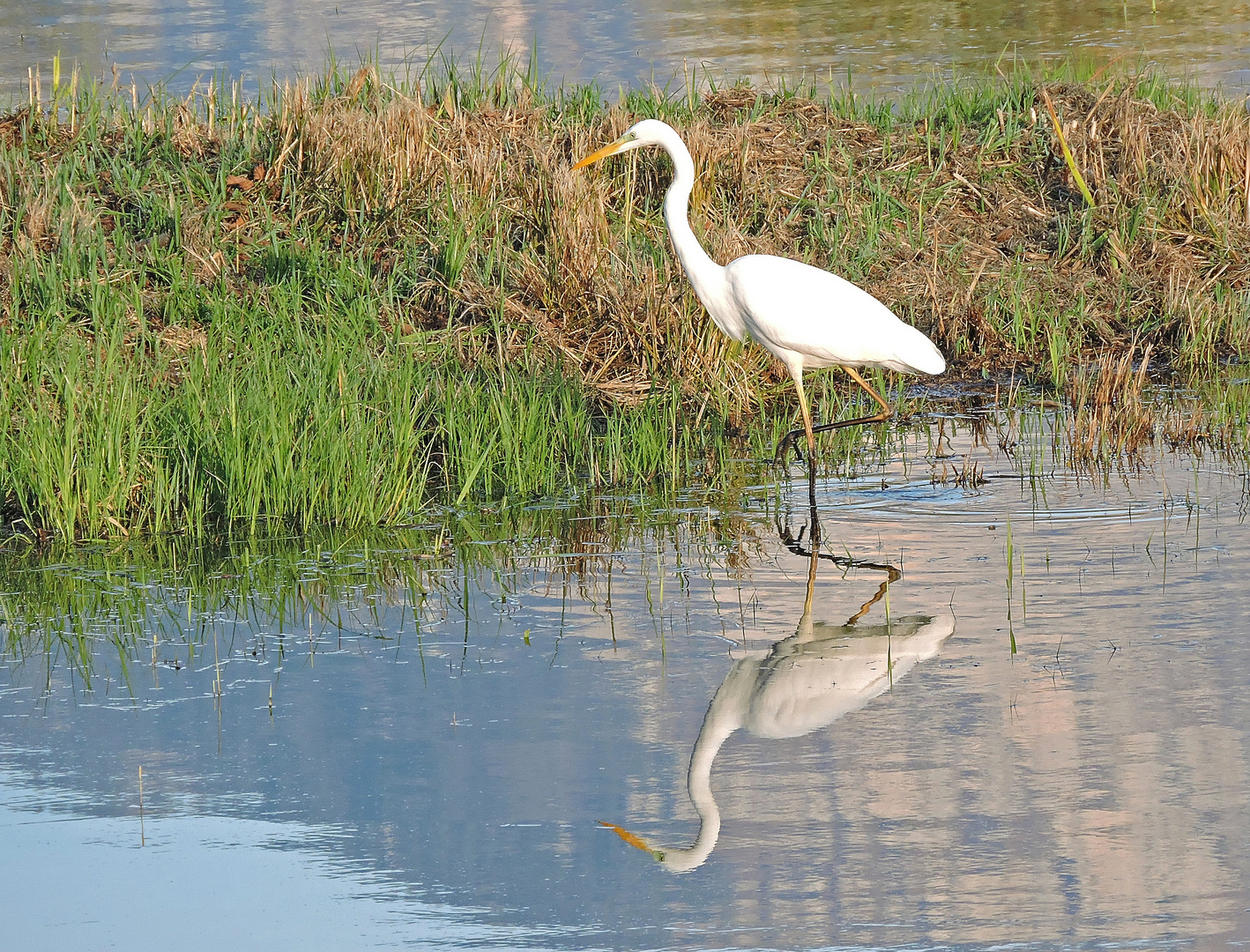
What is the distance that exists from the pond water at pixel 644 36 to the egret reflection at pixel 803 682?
10.00 metres

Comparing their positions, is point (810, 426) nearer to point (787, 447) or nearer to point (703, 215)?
point (787, 447)

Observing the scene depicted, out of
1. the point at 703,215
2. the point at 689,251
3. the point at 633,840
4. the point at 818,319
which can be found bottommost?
the point at 633,840

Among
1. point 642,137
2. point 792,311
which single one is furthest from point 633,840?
point 642,137

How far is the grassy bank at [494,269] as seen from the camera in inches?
263

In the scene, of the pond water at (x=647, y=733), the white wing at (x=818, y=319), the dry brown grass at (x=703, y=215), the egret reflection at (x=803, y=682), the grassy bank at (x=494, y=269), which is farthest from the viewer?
the dry brown grass at (x=703, y=215)

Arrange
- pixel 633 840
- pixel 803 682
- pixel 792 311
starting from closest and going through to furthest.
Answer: pixel 633 840 < pixel 803 682 < pixel 792 311

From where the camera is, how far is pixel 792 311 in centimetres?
738

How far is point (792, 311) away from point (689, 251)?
61cm

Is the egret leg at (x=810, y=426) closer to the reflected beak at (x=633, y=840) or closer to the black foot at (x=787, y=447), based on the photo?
the black foot at (x=787, y=447)

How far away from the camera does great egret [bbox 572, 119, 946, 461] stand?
7.41 metres

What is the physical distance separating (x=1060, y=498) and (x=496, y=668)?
110 inches

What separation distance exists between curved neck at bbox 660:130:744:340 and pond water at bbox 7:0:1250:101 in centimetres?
747

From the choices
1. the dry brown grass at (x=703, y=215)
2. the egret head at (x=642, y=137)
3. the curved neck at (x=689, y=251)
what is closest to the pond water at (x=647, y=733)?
the curved neck at (x=689, y=251)

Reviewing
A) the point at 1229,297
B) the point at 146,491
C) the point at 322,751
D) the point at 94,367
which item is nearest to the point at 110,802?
the point at 322,751
